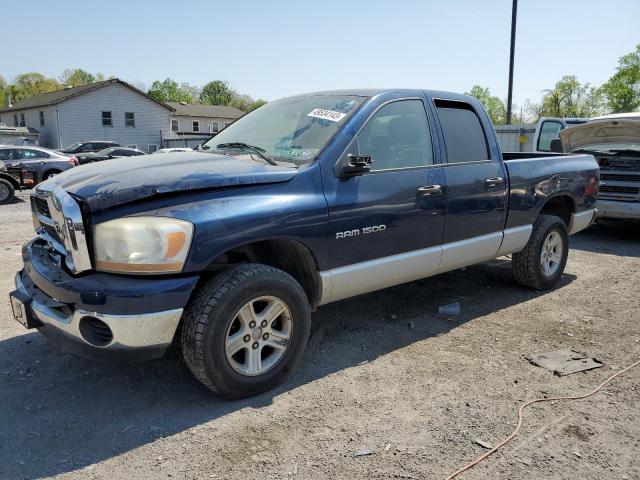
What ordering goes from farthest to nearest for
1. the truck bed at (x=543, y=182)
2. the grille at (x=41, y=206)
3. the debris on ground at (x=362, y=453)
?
the truck bed at (x=543, y=182), the grille at (x=41, y=206), the debris on ground at (x=362, y=453)

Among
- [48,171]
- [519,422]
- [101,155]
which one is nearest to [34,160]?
[48,171]

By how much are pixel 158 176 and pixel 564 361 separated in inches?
124

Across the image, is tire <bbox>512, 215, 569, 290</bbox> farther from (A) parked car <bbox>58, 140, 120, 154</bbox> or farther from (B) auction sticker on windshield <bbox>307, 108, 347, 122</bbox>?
(A) parked car <bbox>58, 140, 120, 154</bbox>

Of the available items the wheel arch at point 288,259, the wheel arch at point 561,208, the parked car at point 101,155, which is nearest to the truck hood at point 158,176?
the wheel arch at point 288,259

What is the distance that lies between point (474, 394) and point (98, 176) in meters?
2.70

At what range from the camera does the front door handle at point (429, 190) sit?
407 cm

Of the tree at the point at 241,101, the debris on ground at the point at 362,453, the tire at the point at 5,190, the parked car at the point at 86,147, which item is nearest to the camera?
the debris on ground at the point at 362,453

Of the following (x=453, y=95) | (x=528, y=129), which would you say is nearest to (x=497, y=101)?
(x=528, y=129)

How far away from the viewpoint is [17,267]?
6.30 meters

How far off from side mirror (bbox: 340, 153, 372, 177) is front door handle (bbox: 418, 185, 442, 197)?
622 mm

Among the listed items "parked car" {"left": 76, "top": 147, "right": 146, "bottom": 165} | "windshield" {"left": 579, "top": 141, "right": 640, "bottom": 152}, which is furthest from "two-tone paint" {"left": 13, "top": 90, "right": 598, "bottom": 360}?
"parked car" {"left": 76, "top": 147, "right": 146, "bottom": 165}

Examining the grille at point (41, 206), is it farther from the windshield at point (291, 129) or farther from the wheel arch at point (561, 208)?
the wheel arch at point (561, 208)

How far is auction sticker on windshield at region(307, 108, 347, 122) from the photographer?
3865 mm

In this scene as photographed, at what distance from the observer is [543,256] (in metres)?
5.62
